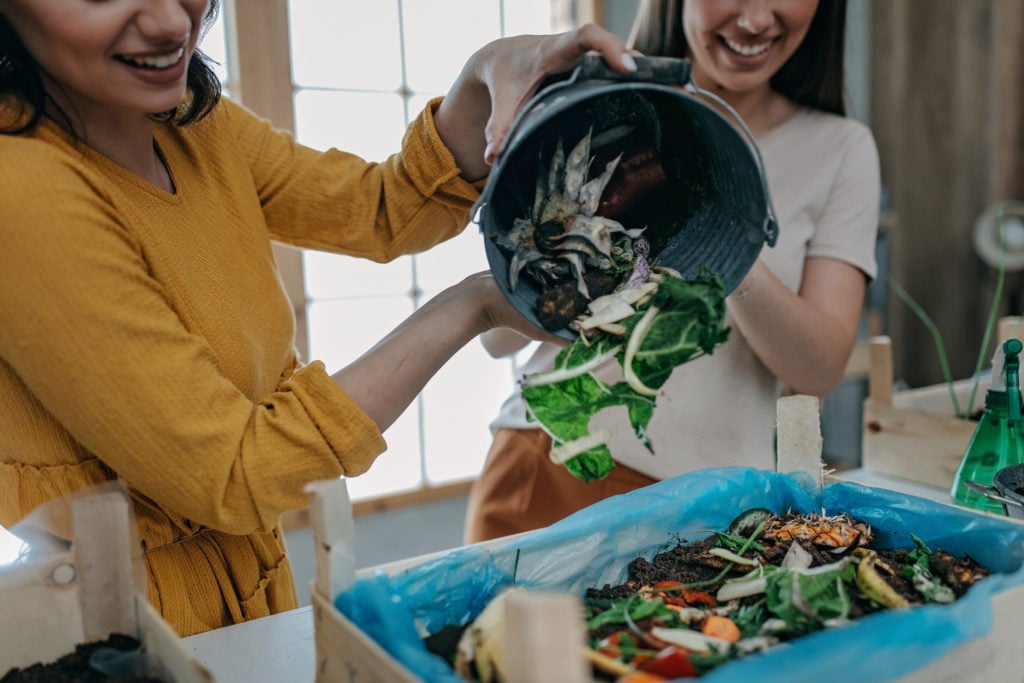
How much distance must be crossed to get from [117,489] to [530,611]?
431 mm

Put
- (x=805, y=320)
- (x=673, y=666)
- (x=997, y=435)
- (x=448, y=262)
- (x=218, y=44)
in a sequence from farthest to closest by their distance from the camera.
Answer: (x=448, y=262)
(x=218, y=44)
(x=805, y=320)
(x=997, y=435)
(x=673, y=666)

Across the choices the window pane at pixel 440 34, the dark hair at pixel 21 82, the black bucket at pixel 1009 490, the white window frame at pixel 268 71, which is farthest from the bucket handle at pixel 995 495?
the window pane at pixel 440 34

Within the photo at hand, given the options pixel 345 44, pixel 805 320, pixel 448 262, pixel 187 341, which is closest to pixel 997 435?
pixel 805 320

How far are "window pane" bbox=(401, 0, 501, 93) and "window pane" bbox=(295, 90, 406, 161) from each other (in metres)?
0.11

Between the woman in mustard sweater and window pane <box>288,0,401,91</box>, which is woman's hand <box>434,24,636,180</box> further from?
window pane <box>288,0,401,91</box>

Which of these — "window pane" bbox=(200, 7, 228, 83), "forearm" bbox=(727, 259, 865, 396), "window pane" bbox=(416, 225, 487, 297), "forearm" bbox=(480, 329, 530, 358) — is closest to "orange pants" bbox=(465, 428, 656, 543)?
"forearm" bbox=(480, 329, 530, 358)

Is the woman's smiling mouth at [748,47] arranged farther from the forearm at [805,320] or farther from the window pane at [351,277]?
the window pane at [351,277]

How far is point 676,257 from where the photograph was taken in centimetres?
96

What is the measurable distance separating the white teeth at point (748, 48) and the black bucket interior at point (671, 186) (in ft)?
1.58

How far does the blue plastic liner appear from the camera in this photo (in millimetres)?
641

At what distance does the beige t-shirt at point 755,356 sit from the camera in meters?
1.35

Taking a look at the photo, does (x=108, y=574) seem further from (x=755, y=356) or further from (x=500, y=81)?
(x=755, y=356)

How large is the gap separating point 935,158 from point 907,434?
2.12 metres

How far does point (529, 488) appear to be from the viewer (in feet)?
4.62
